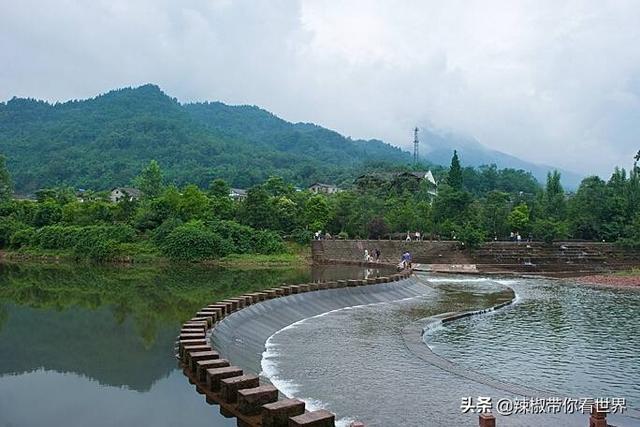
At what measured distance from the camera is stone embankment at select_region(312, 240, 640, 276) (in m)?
46.7

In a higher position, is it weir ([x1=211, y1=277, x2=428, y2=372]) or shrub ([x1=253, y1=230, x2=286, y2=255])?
shrub ([x1=253, y1=230, x2=286, y2=255])

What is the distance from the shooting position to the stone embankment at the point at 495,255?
4669 centimetres

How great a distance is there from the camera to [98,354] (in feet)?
48.2

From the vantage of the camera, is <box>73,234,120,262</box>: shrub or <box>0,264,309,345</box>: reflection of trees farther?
<box>73,234,120,262</box>: shrub

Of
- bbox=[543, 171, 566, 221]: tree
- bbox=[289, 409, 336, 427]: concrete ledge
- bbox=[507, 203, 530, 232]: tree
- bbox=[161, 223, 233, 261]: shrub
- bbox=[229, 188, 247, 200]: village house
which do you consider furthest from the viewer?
bbox=[229, 188, 247, 200]: village house

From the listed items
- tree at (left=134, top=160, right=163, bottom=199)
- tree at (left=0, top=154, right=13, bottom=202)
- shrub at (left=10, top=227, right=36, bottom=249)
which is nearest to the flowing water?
shrub at (left=10, top=227, right=36, bottom=249)

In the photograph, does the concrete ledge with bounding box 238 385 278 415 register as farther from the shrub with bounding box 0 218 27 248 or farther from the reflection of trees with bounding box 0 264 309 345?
the shrub with bounding box 0 218 27 248

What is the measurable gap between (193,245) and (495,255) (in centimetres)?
2527

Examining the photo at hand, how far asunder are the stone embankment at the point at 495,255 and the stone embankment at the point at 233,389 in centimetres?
3340

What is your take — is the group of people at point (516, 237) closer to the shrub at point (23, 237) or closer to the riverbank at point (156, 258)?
the riverbank at point (156, 258)

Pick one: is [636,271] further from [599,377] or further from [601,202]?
[599,377]

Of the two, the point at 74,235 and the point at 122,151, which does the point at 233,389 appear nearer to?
the point at 74,235

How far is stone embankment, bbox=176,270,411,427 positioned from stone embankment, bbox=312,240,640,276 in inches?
1315

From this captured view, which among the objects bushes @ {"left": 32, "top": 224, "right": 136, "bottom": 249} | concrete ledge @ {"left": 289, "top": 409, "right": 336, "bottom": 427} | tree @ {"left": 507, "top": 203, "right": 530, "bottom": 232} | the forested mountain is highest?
the forested mountain
